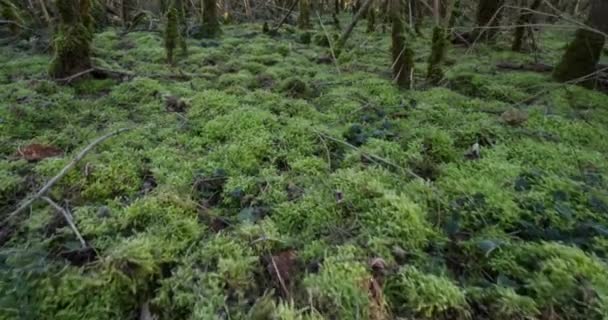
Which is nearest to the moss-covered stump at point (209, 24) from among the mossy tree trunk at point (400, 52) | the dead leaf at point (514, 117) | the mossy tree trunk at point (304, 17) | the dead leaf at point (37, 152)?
the mossy tree trunk at point (304, 17)

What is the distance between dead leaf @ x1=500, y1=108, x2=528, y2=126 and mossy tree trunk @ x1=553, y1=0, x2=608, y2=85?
1.56 meters

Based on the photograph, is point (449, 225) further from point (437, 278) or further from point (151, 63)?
point (151, 63)

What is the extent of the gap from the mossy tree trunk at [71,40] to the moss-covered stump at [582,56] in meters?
5.85

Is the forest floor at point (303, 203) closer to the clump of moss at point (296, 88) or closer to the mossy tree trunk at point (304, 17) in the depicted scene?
Answer: the clump of moss at point (296, 88)

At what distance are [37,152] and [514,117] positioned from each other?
4069 mm

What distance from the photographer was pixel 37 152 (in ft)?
8.32

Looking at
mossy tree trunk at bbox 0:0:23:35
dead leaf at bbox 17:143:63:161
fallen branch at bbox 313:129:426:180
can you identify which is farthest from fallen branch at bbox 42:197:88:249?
mossy tree trunk at bbox 0:0:23:35

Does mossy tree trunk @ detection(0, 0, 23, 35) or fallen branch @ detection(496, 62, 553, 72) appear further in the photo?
mossy tree trunk @ detection(0, 0, 23, 35)

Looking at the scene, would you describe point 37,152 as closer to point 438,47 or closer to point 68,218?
point 68,218

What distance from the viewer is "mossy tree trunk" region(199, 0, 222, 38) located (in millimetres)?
7457

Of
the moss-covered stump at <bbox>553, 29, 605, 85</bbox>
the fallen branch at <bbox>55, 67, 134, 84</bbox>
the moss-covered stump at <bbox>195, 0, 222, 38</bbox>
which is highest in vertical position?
the moss-covered stump at <bbox>195, 0, 222, 38</bbox>

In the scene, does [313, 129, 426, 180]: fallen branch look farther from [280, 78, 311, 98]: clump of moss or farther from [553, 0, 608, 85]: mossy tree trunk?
[553, 0, 608, 85]: mossy tree trunk

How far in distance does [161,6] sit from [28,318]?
1033 centimetres

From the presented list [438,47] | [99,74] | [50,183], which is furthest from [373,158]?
[99,74]
